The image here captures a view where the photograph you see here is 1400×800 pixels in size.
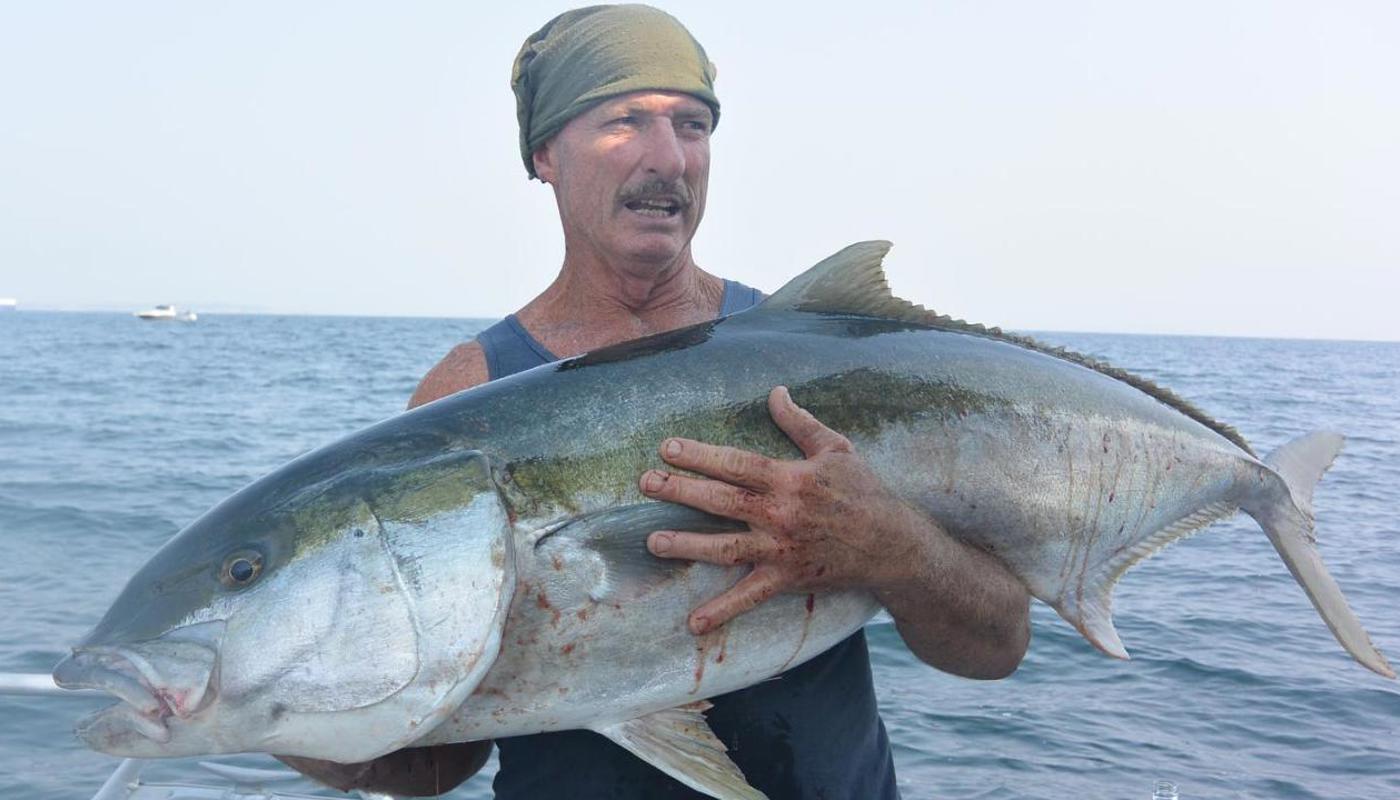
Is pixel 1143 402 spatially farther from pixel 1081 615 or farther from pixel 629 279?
pixel 629 279

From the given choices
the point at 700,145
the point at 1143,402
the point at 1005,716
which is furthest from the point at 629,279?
the point at 1005,716

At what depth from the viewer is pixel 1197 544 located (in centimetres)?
1588

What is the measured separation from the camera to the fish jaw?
203 centimetres

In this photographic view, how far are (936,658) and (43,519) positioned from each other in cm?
1556

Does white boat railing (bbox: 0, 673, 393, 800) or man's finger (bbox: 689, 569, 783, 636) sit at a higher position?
man's finger (bbox: 689, 569, 783, 636)

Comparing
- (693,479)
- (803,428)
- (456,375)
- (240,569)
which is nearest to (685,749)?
(693,479)

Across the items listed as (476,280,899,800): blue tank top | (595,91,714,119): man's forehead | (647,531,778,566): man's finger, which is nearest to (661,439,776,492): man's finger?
(647,531,778,566): man's finger

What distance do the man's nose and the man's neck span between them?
0.88ft

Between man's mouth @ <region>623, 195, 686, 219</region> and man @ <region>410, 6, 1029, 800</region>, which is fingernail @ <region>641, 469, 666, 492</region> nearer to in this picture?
man @ <region>410, 6, 1029, 800</region>

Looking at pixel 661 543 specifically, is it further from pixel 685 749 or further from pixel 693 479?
pixel 685 749

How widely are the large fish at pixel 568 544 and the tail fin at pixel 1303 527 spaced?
29 cm

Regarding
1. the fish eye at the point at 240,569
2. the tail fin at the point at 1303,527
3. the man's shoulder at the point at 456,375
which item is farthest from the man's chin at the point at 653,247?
the tail fin at the point at 1303,527

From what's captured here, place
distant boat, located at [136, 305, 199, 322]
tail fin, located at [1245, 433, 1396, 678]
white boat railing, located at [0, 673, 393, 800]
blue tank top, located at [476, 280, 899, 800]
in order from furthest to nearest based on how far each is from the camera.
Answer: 1. distant boat, located at [136, 305, 199, 322]
2. white boat railing, located at [0, 673, 393, 800]
3. tail fin, located at [1245, 433, 1396, 678]
4. blue tank top, located at [476, 280, 899, 800]

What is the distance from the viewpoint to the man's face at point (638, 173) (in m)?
2.90
